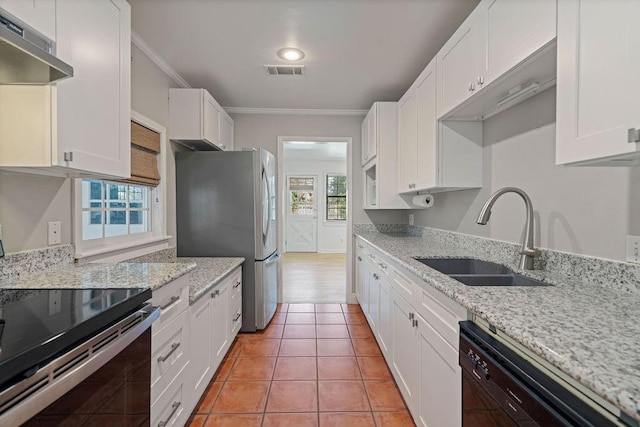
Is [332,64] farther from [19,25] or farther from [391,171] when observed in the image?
[19,25]

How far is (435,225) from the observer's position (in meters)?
2.89

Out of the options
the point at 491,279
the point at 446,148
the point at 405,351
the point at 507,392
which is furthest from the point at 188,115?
the point at 507,392

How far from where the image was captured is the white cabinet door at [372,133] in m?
3.02

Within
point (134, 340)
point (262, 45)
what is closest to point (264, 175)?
point (262, 45)

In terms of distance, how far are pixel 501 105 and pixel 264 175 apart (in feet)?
6.61

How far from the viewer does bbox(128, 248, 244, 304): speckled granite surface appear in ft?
5.88

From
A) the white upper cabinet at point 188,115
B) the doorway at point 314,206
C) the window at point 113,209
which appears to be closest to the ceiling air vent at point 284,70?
the white upper cabinet at point 188,115

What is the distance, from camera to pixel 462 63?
1674 millimetres

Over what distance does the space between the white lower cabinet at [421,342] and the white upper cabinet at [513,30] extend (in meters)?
1.04

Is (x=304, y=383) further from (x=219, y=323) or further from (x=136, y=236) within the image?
(x=136, y=236)

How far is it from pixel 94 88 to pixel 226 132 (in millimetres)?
2111

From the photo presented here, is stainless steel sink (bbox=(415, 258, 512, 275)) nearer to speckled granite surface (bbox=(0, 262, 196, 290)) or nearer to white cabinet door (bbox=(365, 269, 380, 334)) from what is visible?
white cabinet door (bbox=(365, 269, 380, 334))

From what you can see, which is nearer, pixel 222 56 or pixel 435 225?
pixel 222 56

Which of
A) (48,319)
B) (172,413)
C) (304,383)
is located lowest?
(304,383)
